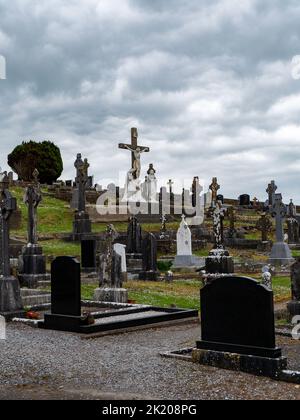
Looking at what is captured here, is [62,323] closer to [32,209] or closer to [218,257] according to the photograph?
[218,257]

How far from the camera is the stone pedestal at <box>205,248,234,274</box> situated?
1914 centimetres

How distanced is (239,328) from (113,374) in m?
1.80

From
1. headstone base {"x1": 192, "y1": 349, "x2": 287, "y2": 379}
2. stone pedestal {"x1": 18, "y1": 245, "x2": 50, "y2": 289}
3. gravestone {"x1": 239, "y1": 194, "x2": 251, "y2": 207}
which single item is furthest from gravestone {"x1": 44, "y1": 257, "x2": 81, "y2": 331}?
gravestone {"x1": 239, "y1": 194, "x2": 251, "y2": 207}

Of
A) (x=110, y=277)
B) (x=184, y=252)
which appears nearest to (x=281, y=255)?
(x=184, y=252)

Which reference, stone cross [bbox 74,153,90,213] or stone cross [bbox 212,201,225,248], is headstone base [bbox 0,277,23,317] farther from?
stone cross [bbox 74,153,90,213]

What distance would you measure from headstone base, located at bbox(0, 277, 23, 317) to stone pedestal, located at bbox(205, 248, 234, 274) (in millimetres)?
8722

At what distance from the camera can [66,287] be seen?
1097 cm

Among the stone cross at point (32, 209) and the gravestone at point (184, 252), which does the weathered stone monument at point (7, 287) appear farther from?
the gravestone at point (184, 252)

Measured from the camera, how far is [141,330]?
35.7 ft

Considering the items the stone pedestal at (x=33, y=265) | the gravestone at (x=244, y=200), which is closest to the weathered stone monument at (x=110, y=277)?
the stone pedestal at (x=33, y=265)

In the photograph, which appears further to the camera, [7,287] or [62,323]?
[7,287]

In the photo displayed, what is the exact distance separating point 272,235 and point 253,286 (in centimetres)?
3451

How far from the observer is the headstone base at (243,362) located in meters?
6.77
